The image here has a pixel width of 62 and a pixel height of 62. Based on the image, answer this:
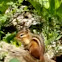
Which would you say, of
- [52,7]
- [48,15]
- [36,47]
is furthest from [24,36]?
[52,7]

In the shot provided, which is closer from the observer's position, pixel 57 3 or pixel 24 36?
pixel 24 36

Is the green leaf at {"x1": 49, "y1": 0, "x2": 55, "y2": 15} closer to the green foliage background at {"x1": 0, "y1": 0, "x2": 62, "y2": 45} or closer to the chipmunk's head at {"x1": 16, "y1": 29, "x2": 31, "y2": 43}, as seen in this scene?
the green foliage background at {"x1": 0, "y1": 0, "x2": 62, "y2": 45}

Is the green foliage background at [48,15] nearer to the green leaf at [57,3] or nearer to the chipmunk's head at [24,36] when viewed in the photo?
the green leaf at [57,3]

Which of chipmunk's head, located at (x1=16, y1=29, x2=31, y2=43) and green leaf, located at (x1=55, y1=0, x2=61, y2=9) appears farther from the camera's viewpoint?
green leaf, located at (x1=55, y1=0, x2=61, y2=9)

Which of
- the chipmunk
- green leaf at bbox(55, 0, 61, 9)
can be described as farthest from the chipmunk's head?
green leaf at bbox(55, 0, 61, 9)

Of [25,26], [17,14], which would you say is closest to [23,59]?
[25,26]

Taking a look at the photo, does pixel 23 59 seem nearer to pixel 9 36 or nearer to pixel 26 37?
pixel 26 37

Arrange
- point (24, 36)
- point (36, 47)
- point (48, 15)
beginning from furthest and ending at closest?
point (48, 15)
point (24, 36)
point (36, 47)

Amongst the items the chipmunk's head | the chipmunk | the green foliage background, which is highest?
the green foliage background

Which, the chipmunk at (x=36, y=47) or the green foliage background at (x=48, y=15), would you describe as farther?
the green foliage background at (x=48, y=15)

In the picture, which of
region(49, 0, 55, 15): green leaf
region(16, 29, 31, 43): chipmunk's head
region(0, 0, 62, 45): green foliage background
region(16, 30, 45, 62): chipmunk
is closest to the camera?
region(16, 30, 45, 62): chipmunk

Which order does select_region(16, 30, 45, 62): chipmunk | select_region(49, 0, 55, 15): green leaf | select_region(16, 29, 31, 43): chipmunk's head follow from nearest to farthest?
1. select_region(16, 30, 45, 62): chipmunk
2. select_region(16, 29, 31, 43): chipmunk's head
3. select_region(49, 0, 55, 15): green leaf

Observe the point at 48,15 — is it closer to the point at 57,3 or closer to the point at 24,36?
the point at 57,3

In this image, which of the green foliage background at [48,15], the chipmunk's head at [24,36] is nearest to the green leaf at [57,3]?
the green foliage background at [48,15]
